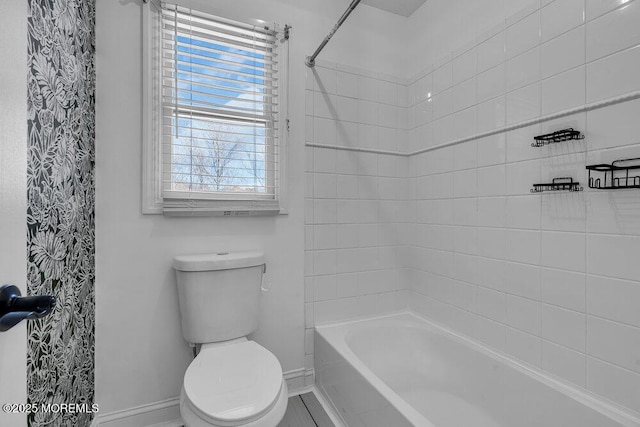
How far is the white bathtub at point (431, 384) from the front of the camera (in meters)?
1.19

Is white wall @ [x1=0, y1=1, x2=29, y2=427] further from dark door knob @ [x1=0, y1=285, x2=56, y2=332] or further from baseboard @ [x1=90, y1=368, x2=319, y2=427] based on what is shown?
baseboard @ [x1=90, y1=368, x2=319, y2=427]

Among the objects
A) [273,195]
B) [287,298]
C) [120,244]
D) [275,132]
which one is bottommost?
[287,298]

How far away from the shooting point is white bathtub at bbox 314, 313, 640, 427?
1187 mm

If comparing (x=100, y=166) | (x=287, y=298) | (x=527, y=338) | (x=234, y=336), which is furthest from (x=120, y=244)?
(x=527, y=338)

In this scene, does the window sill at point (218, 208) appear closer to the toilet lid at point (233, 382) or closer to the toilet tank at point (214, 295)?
the toilet tank at point (214, 295)

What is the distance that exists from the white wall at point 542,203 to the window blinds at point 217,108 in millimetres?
1056

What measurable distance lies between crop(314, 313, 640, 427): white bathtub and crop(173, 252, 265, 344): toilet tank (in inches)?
21.5

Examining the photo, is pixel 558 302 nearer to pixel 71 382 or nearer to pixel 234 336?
pixel 234 336

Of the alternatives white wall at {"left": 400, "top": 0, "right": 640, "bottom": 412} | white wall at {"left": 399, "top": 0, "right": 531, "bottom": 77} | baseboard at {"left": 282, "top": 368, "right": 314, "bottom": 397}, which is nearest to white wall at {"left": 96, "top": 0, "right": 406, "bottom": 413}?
baseboard at {"left": 282, "top": 368, "right": 314, "bottom": 397}

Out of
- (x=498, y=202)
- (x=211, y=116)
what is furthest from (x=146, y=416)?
(x=498, y=202)

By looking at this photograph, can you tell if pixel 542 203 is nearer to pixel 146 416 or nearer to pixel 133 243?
pixel 133 243

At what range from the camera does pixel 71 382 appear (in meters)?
1.19

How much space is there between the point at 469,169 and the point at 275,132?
1.12 metres

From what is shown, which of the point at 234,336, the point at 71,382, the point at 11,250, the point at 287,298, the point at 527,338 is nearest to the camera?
the point at 11,250
